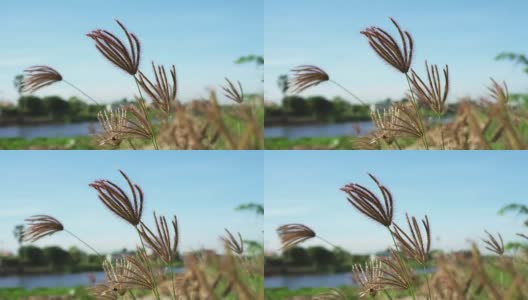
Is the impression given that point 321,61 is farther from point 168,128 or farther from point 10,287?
point 10,287

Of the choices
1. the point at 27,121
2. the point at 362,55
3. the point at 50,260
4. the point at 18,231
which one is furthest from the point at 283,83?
the point at 50,260

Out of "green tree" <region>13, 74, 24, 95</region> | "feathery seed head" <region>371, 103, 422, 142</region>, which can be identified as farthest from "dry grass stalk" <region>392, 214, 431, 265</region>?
"green tree" <region>13, 74, 24, 95</region>

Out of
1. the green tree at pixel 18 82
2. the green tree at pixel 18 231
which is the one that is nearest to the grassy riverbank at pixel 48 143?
the green tree at pixel 18 82

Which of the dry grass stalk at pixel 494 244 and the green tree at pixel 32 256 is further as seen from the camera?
the green tree at pixel 32 256

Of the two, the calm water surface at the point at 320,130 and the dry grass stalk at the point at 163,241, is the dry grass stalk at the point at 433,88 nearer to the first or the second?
the calm water surface at the point at 320,130

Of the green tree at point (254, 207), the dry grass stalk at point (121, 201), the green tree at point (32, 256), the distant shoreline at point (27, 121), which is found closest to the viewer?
the dry grass stalk at point (121, 201)

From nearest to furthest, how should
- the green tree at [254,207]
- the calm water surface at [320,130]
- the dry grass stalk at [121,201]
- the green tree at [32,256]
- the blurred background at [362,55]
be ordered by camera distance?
the dry grass stalk at [121,201] → the green tree at [254,207] → the blurred background at [362,55] → the calm water surface at [320,130] → the green tree at [32,256]

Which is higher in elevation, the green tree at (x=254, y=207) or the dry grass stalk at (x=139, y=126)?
the dry grass stalk at (x=139, y=126)
